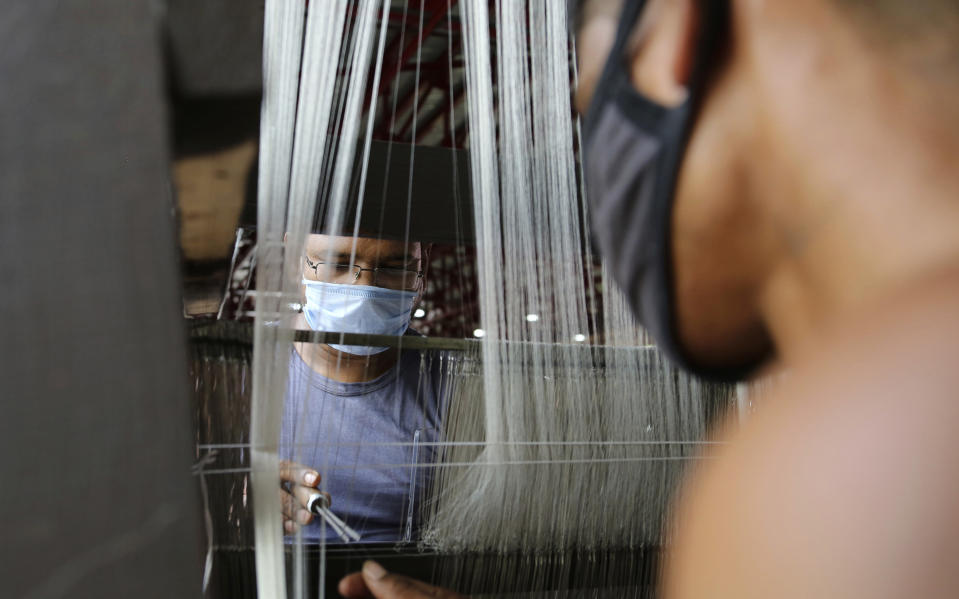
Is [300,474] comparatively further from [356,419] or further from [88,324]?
[88,324]

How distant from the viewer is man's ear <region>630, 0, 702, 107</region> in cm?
28

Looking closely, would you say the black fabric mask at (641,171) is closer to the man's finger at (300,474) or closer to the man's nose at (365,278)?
the man's finger at (300,474)

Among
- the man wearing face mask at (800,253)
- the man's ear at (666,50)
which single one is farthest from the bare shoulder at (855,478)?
the man's ear at (666,50)

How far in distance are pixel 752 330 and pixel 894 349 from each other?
9 centimetres

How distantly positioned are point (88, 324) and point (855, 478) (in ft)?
1.41

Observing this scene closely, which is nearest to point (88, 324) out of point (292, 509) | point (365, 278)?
point (292, 509)

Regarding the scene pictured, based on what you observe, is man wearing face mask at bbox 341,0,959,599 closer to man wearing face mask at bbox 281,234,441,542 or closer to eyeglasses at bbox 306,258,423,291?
man wearing face mask at bbox 281,234,441,542

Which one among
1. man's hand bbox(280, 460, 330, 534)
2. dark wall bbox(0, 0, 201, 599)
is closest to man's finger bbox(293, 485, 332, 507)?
man's hand bbox(280, 460, 330, 534)

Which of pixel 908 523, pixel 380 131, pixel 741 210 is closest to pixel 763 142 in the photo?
pixel 741 210

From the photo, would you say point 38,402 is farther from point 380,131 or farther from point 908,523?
point 380,131

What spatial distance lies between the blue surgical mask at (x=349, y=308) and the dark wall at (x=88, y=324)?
709 mm

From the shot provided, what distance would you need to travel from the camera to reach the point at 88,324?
459 mm

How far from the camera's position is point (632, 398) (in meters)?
0.91

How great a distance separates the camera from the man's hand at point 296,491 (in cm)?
73
